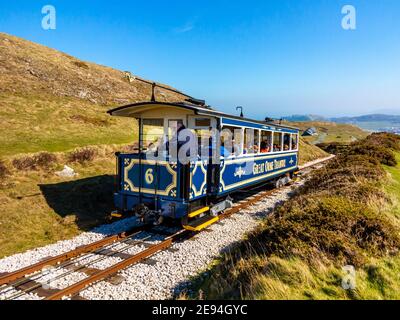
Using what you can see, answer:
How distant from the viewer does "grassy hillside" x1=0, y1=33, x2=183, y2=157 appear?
1789 centimetres

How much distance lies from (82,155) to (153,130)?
275 inches

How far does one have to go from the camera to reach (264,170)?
44.0ft

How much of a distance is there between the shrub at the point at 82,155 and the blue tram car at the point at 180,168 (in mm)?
6053

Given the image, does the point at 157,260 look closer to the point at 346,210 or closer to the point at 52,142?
the point at 346,210

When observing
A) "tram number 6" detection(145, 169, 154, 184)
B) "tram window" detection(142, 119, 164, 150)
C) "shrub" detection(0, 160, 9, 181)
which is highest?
"tram window" detection(142, 119, 164, 150)

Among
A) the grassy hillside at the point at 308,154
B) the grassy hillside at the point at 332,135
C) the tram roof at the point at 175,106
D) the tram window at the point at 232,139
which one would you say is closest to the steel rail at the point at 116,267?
the tram window at the point at 232,139

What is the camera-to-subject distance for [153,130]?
990cm

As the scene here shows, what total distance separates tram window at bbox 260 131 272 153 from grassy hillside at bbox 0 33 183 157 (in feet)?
34.1

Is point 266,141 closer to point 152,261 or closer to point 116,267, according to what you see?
point 152,261

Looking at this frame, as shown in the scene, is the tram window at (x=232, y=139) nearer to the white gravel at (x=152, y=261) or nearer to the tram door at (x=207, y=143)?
the tram door at (x=207, y=143)

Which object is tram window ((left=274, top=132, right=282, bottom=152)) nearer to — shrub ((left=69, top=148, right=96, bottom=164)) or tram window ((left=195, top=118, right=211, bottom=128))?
tram window ((left=195, top=118, right=211, bottom=128))
